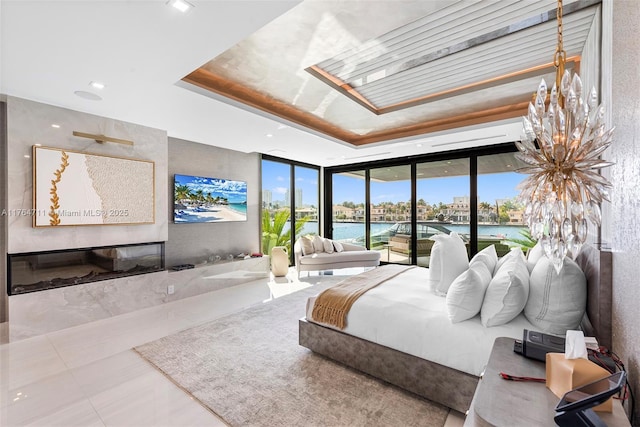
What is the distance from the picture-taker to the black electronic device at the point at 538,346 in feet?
3.78

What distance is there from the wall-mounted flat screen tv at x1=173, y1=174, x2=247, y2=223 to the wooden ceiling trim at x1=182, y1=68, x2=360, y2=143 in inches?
75.8

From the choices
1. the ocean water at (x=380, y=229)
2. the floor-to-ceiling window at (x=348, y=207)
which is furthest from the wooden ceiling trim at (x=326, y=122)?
the ocean water at (x=380, y=229)

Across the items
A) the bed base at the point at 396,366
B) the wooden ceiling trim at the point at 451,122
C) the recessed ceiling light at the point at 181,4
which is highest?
the wooden ceiling trim at the point at 451,122

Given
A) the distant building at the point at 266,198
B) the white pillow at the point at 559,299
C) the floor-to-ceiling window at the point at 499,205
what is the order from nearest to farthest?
the white pillow at the point at 559,299 < the floor-to-ceiling window at the point at 499,205 < the distant building at the point at 266,198

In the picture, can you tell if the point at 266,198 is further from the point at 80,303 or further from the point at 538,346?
the point at 538,346

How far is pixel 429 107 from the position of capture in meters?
3.73

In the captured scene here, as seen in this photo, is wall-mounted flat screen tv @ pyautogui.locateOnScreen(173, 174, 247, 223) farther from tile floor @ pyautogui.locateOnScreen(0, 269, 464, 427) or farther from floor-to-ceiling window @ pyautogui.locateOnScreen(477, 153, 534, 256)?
floor-to-ceiling window @ pyautogui.locateOnScreen(477, 153, 534, 256)

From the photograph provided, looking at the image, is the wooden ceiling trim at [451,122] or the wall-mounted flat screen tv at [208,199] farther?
the wall-mounted flat screen tv at [208,199]

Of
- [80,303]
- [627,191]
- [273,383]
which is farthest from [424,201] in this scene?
[80,303]

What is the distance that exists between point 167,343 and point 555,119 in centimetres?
345

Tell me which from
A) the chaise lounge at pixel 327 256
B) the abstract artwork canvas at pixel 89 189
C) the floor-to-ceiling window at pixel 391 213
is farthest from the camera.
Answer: the floor-to-ceiling window at pixel 391 213

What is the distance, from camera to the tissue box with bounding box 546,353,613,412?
90cm

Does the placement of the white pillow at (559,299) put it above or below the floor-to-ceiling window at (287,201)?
below

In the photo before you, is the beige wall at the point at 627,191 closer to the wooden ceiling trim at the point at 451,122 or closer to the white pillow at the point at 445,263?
the white pillow at the point at 445,263
